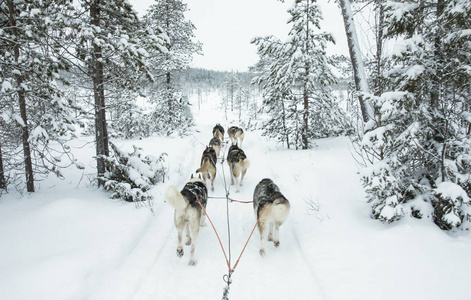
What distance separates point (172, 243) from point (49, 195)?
4.34m

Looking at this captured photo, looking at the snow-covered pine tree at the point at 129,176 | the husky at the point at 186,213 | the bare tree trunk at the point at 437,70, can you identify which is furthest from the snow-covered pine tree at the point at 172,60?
the bare tree trunk at the point at 437,70

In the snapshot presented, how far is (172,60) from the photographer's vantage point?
58.5ft

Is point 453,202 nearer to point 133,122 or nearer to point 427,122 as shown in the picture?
point 427,122

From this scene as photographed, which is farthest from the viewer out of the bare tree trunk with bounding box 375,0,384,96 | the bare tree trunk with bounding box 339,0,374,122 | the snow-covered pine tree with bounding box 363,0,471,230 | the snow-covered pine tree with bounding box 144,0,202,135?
the snow-covered pine tree with bounding box 144,0,202,135

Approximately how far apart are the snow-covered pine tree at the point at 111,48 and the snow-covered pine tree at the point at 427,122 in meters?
5.80

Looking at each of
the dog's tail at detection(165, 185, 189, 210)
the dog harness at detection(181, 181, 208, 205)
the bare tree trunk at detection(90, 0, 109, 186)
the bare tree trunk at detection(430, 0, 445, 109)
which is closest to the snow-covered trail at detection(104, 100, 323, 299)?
the dog harness at detection(181, 181, 208, 205)

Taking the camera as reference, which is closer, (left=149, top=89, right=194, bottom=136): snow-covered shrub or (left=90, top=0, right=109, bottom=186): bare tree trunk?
(left=90, top=0, right=109, bottom=186): bare tree trunk

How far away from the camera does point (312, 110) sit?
1096 cm

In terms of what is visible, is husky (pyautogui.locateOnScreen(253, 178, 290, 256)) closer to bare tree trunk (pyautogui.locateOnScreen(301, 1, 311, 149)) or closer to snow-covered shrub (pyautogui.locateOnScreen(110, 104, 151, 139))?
bare tree trunk (pyautogui.locateOnScreen(301, 1, 311, 149))

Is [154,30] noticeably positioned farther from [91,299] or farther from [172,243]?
[91,299]

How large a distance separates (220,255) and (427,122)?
14.5 ft

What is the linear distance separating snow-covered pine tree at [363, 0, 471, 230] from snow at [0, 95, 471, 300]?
14.1 inches

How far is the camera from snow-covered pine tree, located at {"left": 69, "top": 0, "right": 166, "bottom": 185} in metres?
5.97

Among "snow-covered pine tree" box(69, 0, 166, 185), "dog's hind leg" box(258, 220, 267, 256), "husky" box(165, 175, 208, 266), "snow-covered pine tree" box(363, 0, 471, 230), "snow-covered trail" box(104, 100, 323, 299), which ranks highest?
"snow-covered pine tree" box(69, 0, 166, 185)
